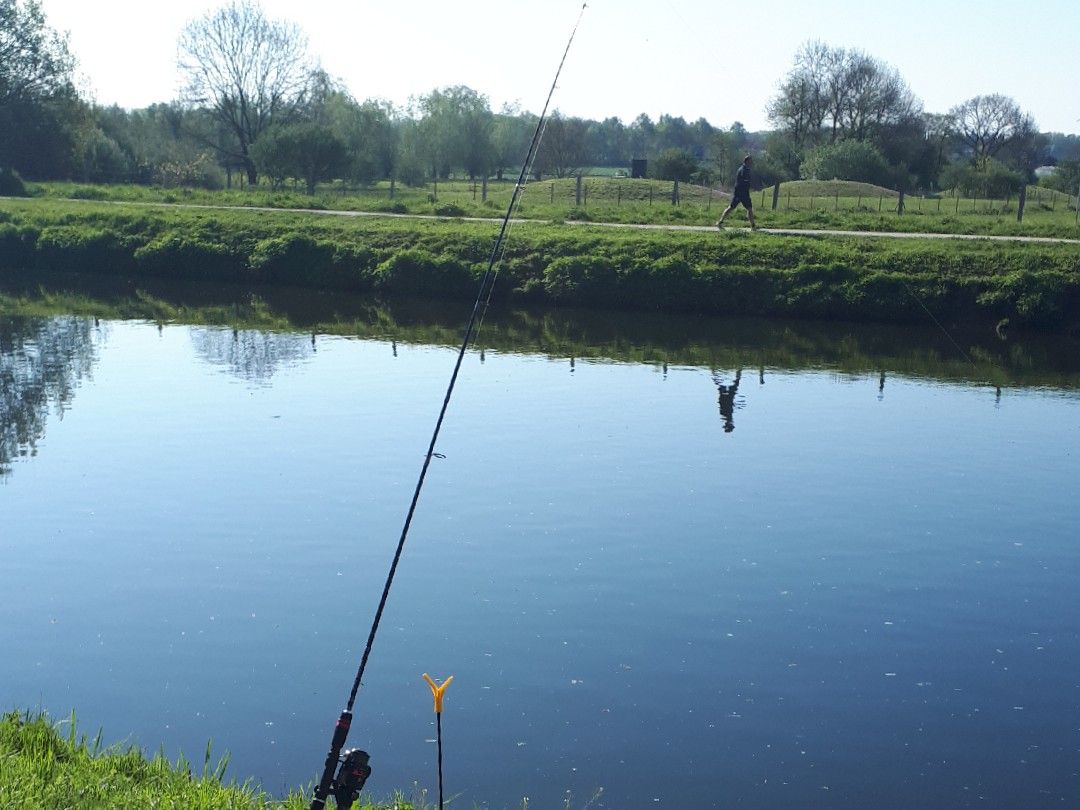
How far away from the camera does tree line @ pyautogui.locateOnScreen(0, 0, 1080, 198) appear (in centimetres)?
5403

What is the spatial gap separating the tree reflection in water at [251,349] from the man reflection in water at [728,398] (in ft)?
23.0

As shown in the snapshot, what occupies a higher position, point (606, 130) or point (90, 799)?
point (606, 130)

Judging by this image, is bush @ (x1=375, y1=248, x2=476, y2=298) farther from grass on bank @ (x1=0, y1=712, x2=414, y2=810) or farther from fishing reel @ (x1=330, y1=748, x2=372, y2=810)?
fishing reel @ (x1=330, y1=748, x2=372, y2=810)

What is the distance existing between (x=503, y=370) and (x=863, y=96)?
56718 millimetres

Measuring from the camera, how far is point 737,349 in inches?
979

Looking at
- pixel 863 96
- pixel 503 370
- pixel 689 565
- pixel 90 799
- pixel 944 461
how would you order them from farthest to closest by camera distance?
pixel 863 96 → pixel 503 370 → pixel 944 461 → pixel 689 565 → pixel 90 799

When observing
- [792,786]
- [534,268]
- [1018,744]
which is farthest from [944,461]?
[534,268]

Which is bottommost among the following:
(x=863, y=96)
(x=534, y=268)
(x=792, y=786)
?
(x=792, y=786)

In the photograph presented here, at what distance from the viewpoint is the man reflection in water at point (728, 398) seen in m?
18.5

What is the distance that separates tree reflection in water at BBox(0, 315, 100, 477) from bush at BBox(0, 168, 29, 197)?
25.1 meters

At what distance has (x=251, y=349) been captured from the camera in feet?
80.1

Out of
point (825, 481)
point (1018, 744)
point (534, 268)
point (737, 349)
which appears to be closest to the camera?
point (1018, 744)

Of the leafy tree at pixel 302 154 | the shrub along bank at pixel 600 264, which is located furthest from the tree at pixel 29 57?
the shrub along bank at pixel 600 264

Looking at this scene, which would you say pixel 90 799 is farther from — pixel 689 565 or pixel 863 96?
pixel 863 96
